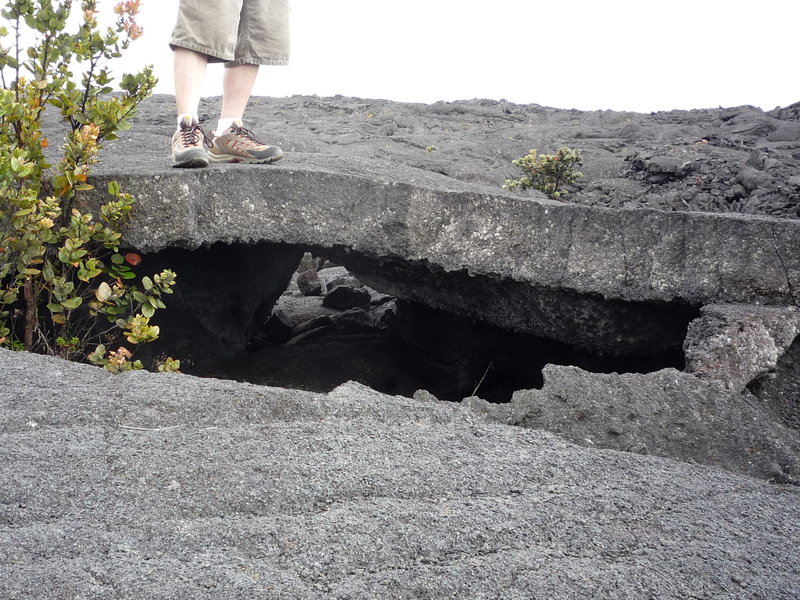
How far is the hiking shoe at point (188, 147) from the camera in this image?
3.31 meters

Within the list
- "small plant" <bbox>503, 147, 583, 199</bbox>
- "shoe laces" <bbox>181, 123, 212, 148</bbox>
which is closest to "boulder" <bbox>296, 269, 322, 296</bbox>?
"small plant" <bbox>503, 147, 583, 199</bbox>

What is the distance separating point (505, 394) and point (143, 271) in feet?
7.02

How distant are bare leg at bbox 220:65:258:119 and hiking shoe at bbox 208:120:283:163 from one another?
0.07 m

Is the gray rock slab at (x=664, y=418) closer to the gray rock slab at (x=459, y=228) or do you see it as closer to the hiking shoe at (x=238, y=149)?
the gray rock slab at (x=459, y=228)

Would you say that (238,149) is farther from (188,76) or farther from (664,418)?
(664,418)

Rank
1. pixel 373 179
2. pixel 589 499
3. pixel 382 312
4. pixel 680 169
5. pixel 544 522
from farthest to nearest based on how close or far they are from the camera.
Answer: pixel 680 169, pixel 382 312, pixel 373 179, pixel 589 499, pixel 544 522

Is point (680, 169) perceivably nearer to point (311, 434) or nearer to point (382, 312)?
point (382, 312)

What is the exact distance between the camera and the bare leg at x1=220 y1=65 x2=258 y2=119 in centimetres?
368

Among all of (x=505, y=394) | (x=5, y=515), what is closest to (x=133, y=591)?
(x=5, y=515)

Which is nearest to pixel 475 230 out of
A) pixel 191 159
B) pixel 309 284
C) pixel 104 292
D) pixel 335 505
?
pixel 191 159

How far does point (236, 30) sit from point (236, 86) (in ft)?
1.17

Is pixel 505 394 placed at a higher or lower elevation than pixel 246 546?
lower

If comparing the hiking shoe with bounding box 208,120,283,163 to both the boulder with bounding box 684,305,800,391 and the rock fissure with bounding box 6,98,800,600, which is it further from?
the boulder with bounding box 684,305,800,391

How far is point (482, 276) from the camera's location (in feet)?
11.7
